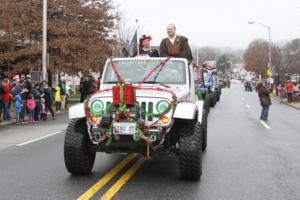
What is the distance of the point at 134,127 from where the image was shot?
7.04 m

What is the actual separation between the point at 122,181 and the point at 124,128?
87 centimetres

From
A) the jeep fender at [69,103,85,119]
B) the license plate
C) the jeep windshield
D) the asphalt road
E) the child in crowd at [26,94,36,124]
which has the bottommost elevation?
the asphalt road

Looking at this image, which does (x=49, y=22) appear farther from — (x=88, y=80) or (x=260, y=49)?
(x=260, y=49)

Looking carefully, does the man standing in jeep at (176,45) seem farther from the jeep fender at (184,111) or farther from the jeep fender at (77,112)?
the jeep fender at (77,112)

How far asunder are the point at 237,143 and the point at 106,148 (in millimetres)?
→ 5629

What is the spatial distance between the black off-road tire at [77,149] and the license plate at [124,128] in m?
0.72

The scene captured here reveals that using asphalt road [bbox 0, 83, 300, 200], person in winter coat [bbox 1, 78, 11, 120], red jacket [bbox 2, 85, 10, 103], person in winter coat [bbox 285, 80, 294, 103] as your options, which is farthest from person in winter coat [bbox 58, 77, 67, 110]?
person in winter coat [bbox 285, 80, 294, 103]

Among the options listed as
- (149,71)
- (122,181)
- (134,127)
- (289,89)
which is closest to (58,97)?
(149,71)

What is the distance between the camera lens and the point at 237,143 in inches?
483

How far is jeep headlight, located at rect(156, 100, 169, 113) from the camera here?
284 inches

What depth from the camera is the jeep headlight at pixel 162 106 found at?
23.7 feet

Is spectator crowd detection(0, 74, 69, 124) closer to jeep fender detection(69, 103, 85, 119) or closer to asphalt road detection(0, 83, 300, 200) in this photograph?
asphalt road detection(0, 83, 300, 200)

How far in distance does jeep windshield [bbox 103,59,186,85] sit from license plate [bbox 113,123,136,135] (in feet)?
5.42

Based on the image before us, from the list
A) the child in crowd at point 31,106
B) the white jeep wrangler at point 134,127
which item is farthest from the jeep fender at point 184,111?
the child in crowd at point 31,106
